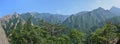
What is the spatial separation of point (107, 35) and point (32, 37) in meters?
21.9

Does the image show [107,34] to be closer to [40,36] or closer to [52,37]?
[52,37]

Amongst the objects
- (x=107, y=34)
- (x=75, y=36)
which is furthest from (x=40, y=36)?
(x=107, y=34)

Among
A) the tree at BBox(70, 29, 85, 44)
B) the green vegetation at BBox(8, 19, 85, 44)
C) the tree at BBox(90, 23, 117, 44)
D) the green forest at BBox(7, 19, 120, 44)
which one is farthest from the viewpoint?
the tree at BBox(70, 29, 85, 44)

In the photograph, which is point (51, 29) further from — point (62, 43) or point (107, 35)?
point (107, 35)

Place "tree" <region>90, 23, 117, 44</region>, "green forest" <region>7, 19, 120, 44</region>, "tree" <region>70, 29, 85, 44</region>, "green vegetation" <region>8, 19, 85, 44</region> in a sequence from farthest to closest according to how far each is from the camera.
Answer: "tree" <region>70, 29, 85, 44</region>, "tree" <region>90, 23, 117, 44</region>, "green forest" <region>7, 19, 120, 44</region>, "green vegetation" <region>8, 19, 85, 44</region>

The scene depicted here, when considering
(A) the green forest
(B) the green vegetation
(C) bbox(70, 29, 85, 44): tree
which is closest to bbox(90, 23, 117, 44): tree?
(A) the green forest

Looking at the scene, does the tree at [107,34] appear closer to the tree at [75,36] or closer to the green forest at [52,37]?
the green forest at [52,37]

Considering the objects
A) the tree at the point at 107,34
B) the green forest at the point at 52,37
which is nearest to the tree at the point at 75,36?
the green forest at the point at 52,37

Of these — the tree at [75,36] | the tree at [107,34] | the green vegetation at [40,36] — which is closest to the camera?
the green vegetation at [40,36]

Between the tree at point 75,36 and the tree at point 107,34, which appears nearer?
the tree at point 107,34

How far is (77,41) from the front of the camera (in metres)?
89.6

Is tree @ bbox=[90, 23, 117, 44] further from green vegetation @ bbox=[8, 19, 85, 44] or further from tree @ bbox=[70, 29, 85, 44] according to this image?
green vegetation @ bbox=[8, 19, 85, 44]

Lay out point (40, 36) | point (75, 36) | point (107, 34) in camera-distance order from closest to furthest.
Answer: point (40, 36), point (107, 34), point (75, 36)

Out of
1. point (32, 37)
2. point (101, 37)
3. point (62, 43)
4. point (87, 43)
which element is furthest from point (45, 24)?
point (32, 37)
